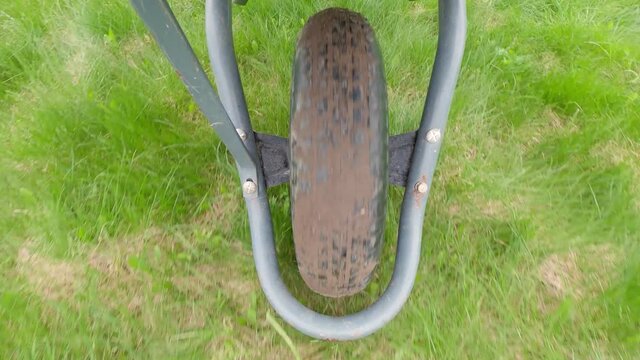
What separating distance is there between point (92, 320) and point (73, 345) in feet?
0.23

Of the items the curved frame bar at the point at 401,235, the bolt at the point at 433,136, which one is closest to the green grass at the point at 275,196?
the curved frame bar at the point at 401,235

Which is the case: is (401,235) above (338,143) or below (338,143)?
below

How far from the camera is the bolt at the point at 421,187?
45.7 inches

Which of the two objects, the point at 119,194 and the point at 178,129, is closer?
the point at 119,194

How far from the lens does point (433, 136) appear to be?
1157mm

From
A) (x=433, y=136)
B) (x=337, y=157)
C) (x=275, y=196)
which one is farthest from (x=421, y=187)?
(x=275, y=196)

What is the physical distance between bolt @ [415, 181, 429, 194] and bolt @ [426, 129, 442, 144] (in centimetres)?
9

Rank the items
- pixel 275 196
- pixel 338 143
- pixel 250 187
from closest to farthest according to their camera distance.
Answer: pixel 338 143, pixel 250 187, pixel 275 196

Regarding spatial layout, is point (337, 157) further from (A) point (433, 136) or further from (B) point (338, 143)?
(A) point (433, 136)

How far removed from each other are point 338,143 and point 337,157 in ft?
0.08

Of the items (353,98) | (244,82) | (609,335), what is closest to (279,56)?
(244,82)

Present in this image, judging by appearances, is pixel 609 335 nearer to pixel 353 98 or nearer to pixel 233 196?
pixel 353 98

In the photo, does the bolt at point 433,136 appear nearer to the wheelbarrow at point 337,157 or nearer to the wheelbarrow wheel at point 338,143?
the wheelbarrow at point 337,157

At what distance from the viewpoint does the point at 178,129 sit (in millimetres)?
1558
